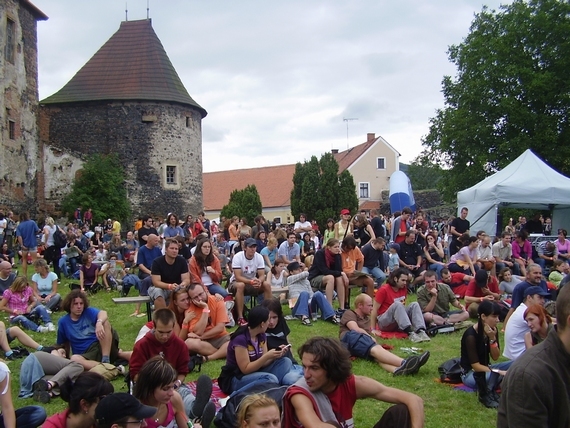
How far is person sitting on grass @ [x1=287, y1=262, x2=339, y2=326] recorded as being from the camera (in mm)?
9656

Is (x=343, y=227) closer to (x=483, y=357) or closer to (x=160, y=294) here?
(x=160, y=294)

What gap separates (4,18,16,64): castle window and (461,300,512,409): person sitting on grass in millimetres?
25658

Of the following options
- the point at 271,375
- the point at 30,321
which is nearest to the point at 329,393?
the point at 271,375

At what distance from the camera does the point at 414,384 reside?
21.3ft

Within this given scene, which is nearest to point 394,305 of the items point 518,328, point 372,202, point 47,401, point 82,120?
point 518,328

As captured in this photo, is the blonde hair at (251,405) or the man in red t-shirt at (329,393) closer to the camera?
the blonde hair at (251,405)

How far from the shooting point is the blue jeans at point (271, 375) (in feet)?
18.7

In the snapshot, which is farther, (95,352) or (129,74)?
(129,74)

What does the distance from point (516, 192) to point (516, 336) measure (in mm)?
11215

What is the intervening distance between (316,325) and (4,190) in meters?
21.4

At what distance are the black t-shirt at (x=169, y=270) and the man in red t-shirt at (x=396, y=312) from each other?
9.71ft

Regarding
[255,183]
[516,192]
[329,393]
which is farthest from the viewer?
[255,183]

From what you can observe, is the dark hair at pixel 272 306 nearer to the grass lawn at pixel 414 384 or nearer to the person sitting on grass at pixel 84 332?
the grass lawn at pixel 414 384

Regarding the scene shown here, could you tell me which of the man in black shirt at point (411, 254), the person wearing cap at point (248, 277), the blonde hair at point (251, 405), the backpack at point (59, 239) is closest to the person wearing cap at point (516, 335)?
the blonde hair at point (251, 405)
